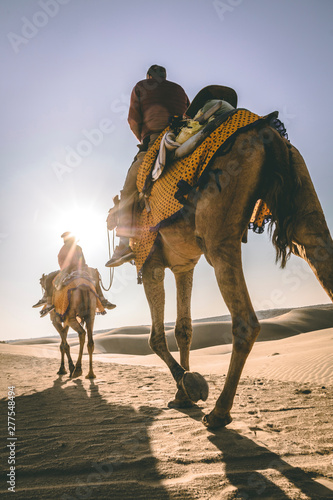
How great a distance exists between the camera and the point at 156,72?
4.59 metres

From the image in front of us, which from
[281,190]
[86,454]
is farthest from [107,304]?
[281,190]

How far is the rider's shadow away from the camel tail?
6.07 ft

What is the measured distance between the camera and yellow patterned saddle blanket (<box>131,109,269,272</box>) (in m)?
2.77

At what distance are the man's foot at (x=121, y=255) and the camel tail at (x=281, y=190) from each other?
2.28 m

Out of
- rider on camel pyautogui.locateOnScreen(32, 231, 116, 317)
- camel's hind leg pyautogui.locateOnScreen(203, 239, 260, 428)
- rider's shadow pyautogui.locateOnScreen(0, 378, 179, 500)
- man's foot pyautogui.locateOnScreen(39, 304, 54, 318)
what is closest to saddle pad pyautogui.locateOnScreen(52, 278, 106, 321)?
rider on camel pyautogui.locateOnScreen(32, 231, 116, 317)

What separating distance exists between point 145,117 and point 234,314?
3094mm

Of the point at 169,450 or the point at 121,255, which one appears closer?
the point at 169,450

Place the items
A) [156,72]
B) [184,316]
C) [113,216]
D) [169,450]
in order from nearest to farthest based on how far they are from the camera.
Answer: [169,450]
[184,316]
[156,72]
[113,216]

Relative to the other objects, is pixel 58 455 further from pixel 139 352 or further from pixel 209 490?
pixel 139 352

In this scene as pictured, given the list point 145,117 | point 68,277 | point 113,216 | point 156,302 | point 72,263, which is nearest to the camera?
point 156,302

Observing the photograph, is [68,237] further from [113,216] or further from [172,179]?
[172,179]

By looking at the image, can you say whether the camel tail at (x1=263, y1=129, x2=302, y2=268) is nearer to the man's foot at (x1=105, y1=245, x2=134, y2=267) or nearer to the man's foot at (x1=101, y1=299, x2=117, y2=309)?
the man's foot at (x1=105, y1=245, x2=134, y2=267)

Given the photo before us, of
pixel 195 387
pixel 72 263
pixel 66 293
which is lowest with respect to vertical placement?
pixel 195 387

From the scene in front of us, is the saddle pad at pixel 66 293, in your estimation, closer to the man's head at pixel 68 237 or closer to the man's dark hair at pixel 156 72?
the man's head at pixel 68 237
